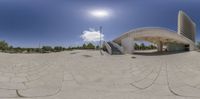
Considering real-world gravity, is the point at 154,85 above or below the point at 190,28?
below

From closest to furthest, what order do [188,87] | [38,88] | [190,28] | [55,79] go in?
[38,88]
[188,87]
[55,79]
[190,28]

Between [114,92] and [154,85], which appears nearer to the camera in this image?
[114,92]

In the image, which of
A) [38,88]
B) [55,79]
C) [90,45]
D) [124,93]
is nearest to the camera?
[124,93]

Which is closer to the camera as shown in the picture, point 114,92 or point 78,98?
point 78,98

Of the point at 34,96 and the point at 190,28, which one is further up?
the point at 190,28

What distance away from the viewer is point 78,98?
655 cm

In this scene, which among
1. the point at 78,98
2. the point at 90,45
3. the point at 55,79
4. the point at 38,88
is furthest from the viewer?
the point at 90,45

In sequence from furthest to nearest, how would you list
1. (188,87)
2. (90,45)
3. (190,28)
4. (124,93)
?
(190,28), (90,45), (188,87), (124,93)

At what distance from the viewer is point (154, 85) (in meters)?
8.59

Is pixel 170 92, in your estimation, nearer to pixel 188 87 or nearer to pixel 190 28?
pixel 188 87

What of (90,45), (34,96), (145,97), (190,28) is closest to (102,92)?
(145,97)

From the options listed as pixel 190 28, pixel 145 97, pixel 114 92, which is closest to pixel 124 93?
pixel 114 92

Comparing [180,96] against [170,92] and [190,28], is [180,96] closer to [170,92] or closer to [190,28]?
[170,92]

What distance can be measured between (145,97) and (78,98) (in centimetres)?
256
